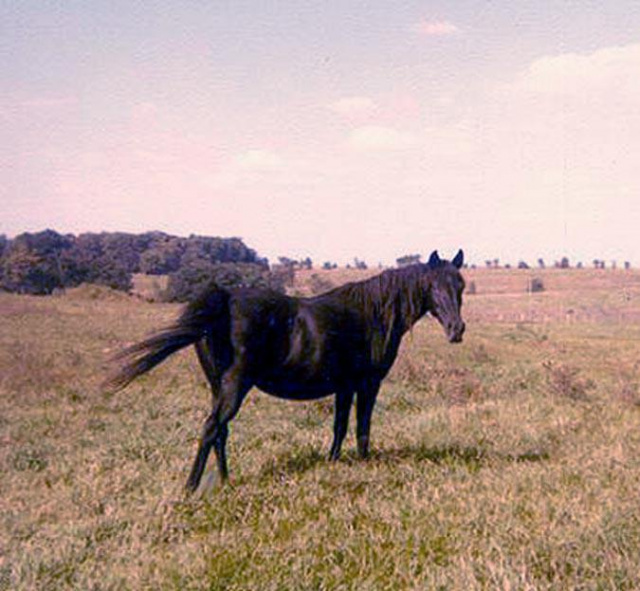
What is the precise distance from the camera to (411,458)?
6711 millimetres

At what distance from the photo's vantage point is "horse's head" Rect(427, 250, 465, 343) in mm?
6227

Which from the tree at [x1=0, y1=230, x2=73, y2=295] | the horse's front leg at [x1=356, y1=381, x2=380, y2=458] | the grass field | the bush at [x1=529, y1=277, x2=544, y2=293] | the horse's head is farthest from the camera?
the bush at [x1=529, y1=277, x2=544, y2=293]

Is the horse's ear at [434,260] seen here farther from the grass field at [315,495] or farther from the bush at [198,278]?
the bush at [198,278]

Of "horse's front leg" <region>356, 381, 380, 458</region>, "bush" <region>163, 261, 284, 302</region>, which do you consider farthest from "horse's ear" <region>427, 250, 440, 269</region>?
"bush" <region>163, 261, 284, 302</region>

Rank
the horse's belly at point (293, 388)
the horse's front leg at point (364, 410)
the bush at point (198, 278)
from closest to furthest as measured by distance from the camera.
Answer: the horse's belly at point (293, 388), the horse's front leg at point (364, 410), the bush at point (198, 278)

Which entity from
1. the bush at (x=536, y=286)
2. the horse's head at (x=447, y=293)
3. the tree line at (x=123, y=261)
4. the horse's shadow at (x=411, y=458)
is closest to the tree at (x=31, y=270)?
the tree line at (x=123, y=261)

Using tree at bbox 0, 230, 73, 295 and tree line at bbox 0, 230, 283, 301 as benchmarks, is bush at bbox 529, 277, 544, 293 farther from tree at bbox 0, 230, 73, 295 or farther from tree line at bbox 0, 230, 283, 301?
tree at bbox 0, 230, 73, 295

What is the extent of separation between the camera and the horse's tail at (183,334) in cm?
532

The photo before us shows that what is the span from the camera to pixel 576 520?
4.57m

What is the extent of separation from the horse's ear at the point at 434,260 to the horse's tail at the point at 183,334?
6.84ft

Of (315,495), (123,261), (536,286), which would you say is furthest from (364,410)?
(123,261)

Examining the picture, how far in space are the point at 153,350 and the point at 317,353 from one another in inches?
58.8

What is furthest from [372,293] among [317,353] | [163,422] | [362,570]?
[163,422]

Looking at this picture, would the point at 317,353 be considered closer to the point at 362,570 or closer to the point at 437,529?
the point at 437,529
